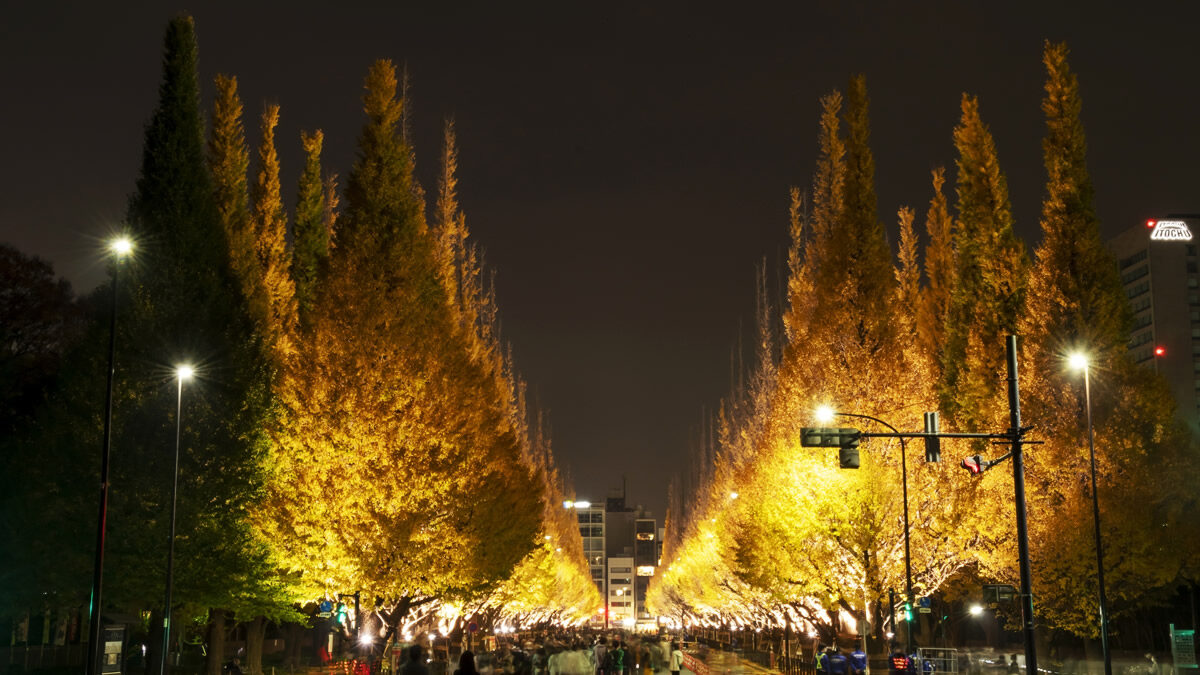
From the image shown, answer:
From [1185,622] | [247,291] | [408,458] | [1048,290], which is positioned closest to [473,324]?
[247,291]

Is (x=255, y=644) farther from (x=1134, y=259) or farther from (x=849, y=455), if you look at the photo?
(x=1134, y=259)

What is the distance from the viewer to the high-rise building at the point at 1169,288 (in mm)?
105375

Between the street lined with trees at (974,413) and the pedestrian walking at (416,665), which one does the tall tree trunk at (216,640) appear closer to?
the street lined with trees at (974,413)

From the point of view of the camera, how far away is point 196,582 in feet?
113

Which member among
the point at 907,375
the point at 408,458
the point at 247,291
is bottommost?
the point at 408,458

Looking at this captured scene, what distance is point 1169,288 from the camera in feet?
359

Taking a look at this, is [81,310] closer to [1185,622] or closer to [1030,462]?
[1030,462]

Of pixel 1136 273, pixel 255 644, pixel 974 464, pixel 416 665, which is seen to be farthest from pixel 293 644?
pixel 1136 273

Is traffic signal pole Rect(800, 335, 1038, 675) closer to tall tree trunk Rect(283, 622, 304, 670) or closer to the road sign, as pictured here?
the road sign

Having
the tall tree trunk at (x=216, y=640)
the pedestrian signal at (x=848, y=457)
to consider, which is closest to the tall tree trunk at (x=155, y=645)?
the tall tree trunk at (x=216, y=640)

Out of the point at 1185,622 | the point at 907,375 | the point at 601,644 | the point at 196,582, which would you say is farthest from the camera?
the point at 1185,622

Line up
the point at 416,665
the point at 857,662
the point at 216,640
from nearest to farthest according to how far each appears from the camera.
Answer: the point at 416,665 → the point at 857,662 → the point at 216,640

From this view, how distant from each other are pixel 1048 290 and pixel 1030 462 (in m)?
5.54

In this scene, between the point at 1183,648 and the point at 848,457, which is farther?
the point at 1183,648
